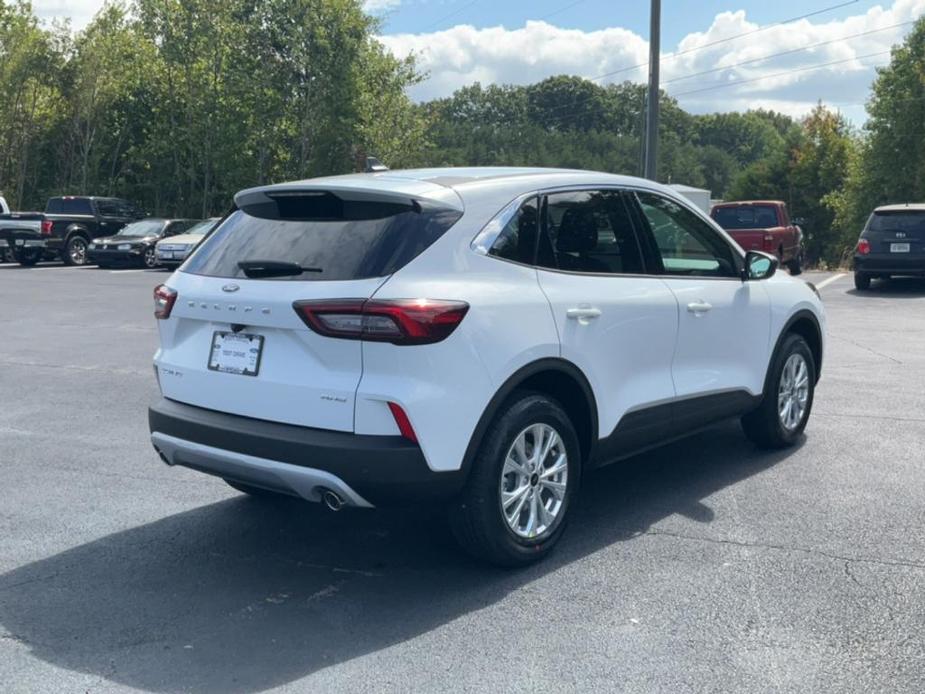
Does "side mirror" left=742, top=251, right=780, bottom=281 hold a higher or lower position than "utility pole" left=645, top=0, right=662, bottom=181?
lower

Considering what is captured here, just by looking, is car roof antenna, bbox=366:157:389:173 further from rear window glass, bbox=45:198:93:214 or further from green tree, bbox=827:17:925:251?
green tree, bbox=827:17:925:251

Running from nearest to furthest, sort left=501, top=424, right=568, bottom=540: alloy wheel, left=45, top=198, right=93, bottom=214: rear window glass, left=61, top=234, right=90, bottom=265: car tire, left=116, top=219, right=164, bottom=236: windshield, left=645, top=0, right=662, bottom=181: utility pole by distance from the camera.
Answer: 1. left=501, top=424, right=568, bottom=540: alloy wheel
2. left=645, top=0, right=662, bottom=181: utility pole
3. left=116, top=219, right=164, bottom=236: windshield
4. left=61, top=234, right=90, bottom=265: car tire
5. left=45, top=198, right=93, bottom=214: rear window glass

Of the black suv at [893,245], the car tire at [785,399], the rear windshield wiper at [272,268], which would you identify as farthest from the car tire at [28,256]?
the rear windshield wiper at [272,268]

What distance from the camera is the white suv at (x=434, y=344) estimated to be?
4234 mm

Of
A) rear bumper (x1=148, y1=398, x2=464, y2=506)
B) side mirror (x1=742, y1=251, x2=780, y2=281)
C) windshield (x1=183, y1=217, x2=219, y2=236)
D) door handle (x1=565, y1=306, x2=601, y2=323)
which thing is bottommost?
rear bumper (x1=148, y1=398, x2=464, y2=506)

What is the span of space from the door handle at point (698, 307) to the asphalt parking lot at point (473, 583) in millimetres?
1015

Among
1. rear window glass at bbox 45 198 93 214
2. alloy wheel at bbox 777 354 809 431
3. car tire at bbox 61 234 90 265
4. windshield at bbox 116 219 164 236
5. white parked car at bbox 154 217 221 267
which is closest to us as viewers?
alloy wheel at bbox 777 354 809 431

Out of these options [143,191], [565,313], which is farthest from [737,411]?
[143,191]

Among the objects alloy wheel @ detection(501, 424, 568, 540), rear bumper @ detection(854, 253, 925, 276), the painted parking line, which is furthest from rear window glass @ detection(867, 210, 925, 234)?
alloy wheel @ detection(501, 424, 568, 540)

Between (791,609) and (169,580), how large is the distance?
8.55 feet

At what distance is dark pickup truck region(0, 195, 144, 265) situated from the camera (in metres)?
28.3

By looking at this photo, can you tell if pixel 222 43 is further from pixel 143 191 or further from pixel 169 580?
pixel 169 580

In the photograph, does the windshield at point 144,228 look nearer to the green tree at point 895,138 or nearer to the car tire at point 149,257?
the car tire at point 149,257

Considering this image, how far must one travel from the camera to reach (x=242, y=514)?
223 inches
